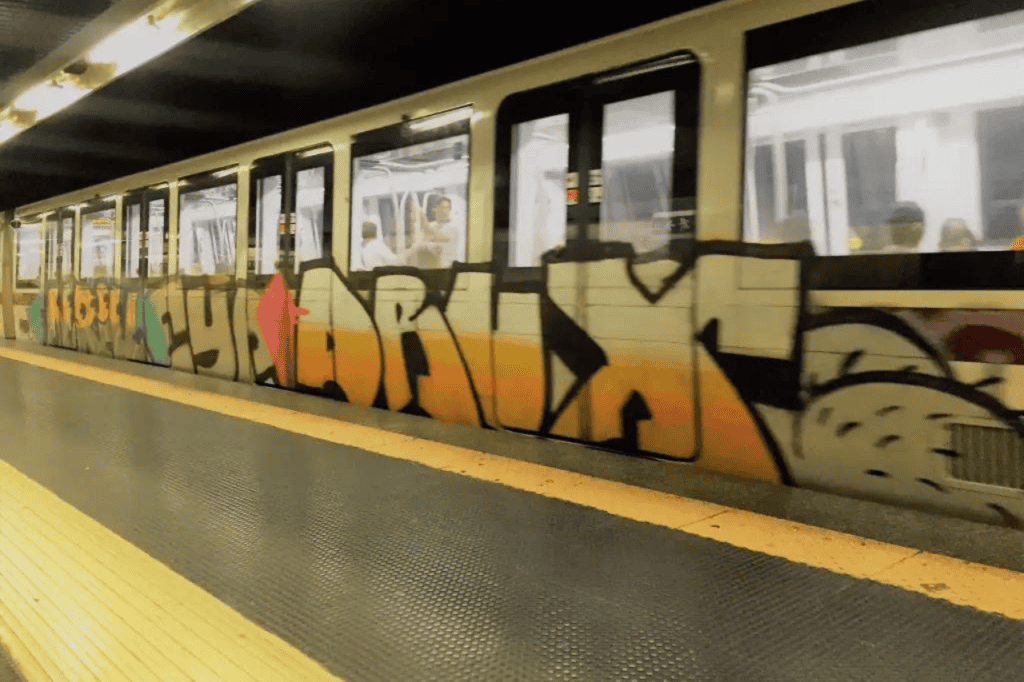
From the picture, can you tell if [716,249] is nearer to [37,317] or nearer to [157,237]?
[157,237]

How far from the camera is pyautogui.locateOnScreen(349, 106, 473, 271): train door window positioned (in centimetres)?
545

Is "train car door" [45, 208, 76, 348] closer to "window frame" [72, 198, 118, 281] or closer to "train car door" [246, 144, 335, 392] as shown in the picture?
"window frame" [72, 198, 118, 281]

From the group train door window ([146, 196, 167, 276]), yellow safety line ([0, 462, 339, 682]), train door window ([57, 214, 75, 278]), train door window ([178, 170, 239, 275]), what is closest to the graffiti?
train door window ([178, 170, 239, 275])

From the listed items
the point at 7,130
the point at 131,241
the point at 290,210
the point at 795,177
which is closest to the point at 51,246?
the point at 131,241

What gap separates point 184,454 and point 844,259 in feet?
13.0

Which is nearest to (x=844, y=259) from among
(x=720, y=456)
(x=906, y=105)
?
(x=906, y=105)

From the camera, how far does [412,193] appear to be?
19.0 feet

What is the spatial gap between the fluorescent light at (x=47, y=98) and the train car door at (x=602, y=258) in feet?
13.6

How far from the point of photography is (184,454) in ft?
15.2

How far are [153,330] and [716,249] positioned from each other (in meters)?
8.04

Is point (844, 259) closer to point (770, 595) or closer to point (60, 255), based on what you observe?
point (770, 595)

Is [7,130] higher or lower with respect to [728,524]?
higher

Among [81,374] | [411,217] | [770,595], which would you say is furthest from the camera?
[81,374]

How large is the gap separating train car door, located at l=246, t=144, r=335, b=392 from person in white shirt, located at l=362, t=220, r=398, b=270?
0.51 meters
